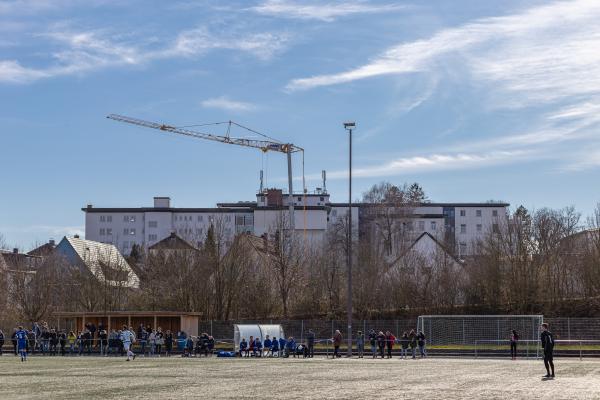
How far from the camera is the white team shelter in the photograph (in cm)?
5189

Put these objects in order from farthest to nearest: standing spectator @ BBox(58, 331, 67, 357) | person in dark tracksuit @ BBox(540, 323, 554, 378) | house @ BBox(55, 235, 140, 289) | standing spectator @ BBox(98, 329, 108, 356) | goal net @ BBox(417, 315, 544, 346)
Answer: house @ BBox(55, 235, 140, 289), goal net @ BBox(417, 315, 544, 346), standing spectator @ BBox(58, 331, 67, 357), standing spectator @ BBox(98, 329, 108, 356), person in dark tracksuit @ BBox(540, 323, 554, 378)

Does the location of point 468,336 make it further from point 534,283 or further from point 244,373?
Answer: point 244,373

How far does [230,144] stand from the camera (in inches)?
6314

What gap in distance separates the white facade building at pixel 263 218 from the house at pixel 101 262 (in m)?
30.0

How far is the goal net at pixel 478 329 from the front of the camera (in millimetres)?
57281

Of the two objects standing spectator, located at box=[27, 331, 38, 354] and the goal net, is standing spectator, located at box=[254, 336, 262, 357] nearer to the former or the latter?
the goal net

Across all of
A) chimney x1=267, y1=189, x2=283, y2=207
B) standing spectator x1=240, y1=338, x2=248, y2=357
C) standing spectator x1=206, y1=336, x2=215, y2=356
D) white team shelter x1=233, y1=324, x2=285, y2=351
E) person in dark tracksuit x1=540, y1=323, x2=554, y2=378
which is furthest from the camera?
chimney x1=267, y1=189, x2=283, y2=207

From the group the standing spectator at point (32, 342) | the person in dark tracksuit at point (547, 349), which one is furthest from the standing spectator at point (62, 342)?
the person in dark tracksuit at point (547, 349)

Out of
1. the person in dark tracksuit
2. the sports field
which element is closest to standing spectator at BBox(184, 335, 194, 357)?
the sports field

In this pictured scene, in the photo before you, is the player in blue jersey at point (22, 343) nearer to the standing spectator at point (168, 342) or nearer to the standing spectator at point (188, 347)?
the standing spectator at point (168, 342)

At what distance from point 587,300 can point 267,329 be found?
3236 cm

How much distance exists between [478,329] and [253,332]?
14989 mm

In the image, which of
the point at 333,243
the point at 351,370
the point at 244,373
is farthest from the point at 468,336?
the point at 333,243

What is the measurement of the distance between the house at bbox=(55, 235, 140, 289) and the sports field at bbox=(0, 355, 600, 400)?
152 ft
